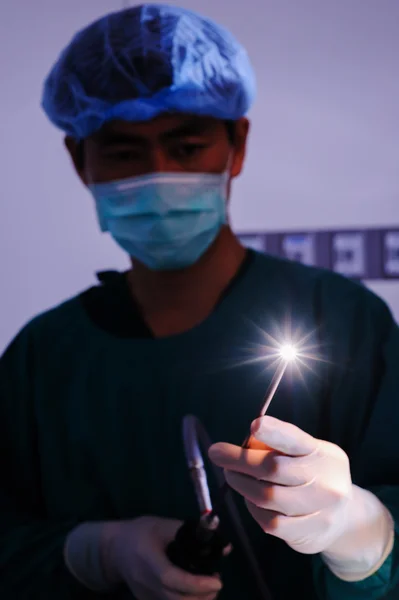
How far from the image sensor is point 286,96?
55.9 inches

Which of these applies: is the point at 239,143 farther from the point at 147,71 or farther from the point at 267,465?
the point at 267,465

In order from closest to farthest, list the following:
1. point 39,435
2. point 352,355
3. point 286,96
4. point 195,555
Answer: point 195,555 → point 352,355 → point 39,435 → point 286,96

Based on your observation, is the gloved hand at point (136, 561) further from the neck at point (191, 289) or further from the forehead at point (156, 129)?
the forehead at point (156, 129)

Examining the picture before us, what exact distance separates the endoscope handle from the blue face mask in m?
0.40

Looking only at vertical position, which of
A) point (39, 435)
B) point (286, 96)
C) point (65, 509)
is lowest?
point (65, 509)

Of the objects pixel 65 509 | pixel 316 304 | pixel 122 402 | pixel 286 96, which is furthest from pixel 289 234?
pixel 65 509

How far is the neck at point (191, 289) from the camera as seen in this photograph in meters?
0.93

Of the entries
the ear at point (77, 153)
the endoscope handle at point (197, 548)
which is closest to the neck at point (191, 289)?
the ear at point (77, 153)

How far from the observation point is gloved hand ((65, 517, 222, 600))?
0.73 m

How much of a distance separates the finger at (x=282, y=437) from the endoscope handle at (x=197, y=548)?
173 millimetres

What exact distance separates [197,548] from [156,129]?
0.57 m

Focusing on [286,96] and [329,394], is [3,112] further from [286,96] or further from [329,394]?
[329,394]

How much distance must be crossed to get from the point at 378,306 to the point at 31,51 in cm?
111

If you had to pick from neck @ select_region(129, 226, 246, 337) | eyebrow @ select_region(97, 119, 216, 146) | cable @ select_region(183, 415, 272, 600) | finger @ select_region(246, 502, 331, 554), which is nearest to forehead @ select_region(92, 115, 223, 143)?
eyebrow @ select_region(97, 119, 216, 146)
